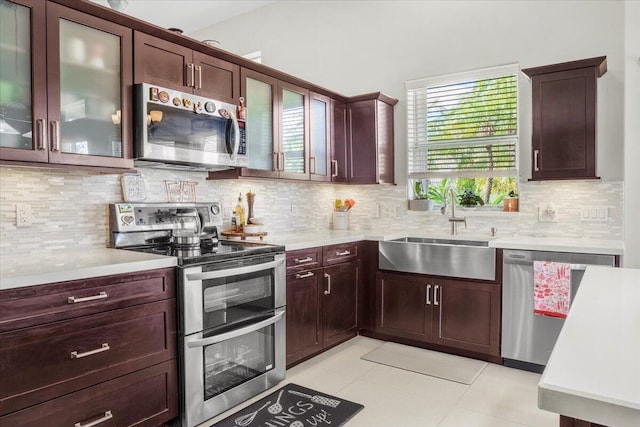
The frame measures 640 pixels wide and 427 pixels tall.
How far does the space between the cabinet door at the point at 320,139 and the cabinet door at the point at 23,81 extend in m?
2.11

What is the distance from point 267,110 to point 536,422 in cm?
269

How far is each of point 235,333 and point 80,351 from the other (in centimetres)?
82

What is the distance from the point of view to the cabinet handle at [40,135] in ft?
6.63

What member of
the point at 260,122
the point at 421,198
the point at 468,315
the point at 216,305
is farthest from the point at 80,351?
the point at 421,198

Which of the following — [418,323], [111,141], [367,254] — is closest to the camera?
[111,141]

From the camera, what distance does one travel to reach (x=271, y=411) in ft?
8.04

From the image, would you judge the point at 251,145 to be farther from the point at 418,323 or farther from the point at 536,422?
the point at 536,422

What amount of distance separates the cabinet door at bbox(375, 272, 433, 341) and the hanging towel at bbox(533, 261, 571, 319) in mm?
775

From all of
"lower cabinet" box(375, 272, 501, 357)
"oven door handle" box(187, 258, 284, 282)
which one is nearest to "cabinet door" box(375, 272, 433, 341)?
"lower cabinet" box(375, 272, 501, 357)

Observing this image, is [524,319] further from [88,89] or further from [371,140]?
[88,89]

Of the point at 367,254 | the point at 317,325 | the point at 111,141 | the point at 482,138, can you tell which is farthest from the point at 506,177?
the point at 111,141

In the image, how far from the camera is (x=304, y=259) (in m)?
3.13

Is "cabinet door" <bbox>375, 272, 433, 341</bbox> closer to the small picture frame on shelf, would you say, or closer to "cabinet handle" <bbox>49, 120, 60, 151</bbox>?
the small picture frame on shelf

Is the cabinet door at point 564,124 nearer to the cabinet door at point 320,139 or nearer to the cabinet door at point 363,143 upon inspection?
the cabinet door at point 363,143
